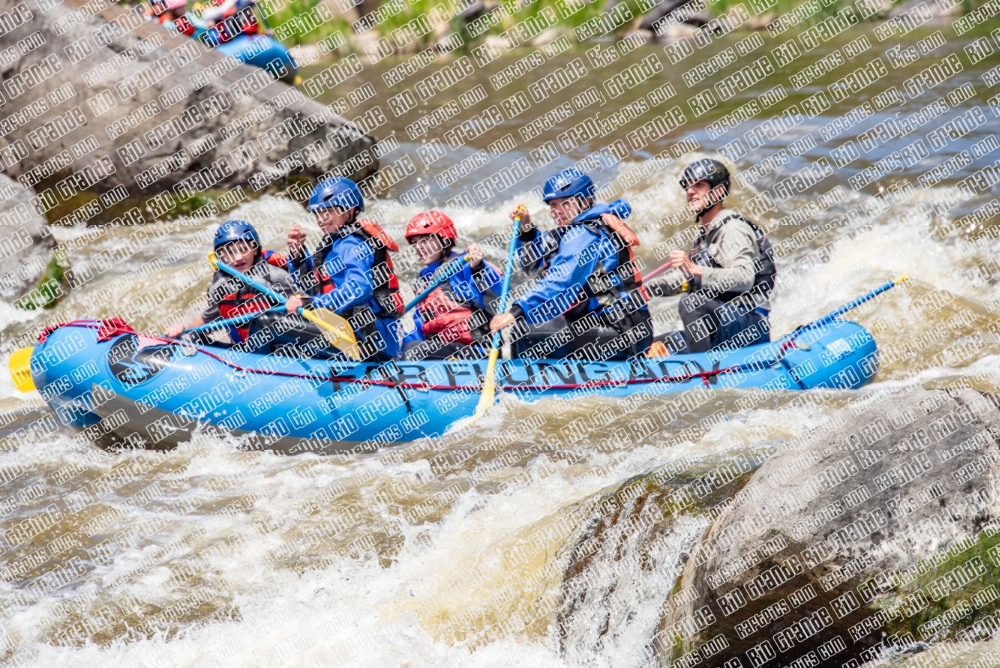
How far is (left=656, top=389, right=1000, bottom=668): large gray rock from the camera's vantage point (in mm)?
3387

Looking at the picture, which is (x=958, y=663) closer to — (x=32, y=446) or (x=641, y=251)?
(x=32, y=446)

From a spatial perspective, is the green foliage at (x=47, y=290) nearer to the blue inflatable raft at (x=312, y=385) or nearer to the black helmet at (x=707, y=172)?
the blue inflatable raft at (x=312, y=385)

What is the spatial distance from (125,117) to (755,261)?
759 centimetres

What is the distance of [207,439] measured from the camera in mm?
6379

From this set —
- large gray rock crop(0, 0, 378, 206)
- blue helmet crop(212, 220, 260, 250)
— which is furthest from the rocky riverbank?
large gray rock crop(0, 0, 378, 206)

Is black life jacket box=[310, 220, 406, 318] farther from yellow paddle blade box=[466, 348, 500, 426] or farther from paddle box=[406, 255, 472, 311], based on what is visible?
yellow paddle blade box=[466, 348, 500, 426]

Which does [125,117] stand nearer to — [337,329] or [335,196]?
[335,196]

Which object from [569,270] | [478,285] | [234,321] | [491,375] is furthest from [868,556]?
[234,321]

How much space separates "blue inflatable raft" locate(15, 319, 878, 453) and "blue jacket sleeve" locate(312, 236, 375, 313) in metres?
0.44

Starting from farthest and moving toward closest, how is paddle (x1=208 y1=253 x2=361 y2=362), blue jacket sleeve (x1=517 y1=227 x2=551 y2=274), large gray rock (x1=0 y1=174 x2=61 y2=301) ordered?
large gray rock (x1=0 y1=174 x2=61 y2=301)
blue jacket sleeve (x1=517 y1=227 x2=551 y2=274)
paddle (x1=208 y1=253 x2=361 y2=362)

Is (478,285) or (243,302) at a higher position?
(243,302)

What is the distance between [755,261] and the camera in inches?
242

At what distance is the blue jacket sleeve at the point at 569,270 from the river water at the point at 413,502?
0.69m

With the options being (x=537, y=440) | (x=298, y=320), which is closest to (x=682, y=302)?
(x=537, y=440)
